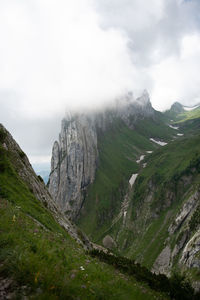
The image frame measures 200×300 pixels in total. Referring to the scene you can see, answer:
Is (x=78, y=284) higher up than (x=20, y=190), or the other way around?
(x=20, y=190)

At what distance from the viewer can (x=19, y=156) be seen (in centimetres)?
4372

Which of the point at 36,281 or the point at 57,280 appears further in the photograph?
the point at 57,280

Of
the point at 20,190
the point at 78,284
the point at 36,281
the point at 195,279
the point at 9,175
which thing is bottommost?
the point at 195,279

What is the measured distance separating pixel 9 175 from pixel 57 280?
29.3 meters

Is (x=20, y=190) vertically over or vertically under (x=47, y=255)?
over

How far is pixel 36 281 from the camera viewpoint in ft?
25.4

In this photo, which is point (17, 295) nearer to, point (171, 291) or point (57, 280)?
point (57, 280)

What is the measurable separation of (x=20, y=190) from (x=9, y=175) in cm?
426

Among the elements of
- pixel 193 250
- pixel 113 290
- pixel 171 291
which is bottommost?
pixel 193 250

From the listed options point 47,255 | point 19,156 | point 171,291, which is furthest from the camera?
point 19,156

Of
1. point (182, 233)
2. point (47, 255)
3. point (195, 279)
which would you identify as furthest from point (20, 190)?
point (182, 233)

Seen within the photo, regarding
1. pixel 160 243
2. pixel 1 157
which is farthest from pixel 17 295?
pixel 160 243

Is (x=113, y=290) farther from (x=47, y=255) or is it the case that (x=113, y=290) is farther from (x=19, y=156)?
(x=19, y=156)

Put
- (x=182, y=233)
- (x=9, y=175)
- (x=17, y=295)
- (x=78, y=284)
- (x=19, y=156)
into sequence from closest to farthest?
(x=17, y=295) < (x=78, y=284) < (x=9, y=175) < (x=19, y=156) < (x=182, y=233)
